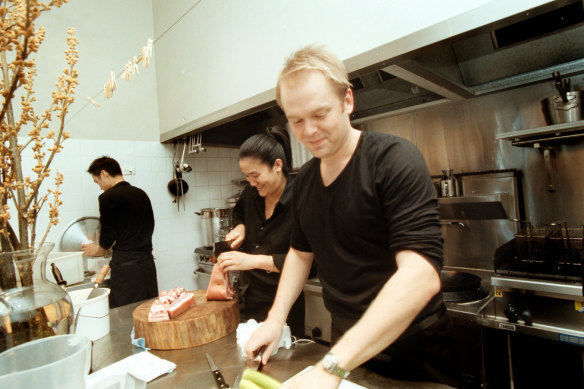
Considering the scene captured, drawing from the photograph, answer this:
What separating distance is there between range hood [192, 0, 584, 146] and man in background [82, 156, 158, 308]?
1.19 meters

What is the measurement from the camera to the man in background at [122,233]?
250 centimetres

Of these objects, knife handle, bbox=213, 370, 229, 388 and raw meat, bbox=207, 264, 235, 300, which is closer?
knife handle, bbox=213, 370, 229, 388

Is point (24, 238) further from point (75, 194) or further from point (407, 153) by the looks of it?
point (75, 194)

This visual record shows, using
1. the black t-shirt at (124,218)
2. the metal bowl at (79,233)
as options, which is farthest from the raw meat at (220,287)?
the metal bowl at (79,233)

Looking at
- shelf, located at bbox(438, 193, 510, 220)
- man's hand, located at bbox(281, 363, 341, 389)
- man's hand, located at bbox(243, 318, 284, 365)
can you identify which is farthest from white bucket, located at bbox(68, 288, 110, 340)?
shelf, located at bbox(438, 193, 510, 220)

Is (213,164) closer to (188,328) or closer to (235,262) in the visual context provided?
(235,262)

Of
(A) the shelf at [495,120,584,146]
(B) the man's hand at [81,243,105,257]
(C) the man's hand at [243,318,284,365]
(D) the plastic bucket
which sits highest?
(A) the shelf at [495,120,584,146]

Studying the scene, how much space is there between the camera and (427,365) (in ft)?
3.11

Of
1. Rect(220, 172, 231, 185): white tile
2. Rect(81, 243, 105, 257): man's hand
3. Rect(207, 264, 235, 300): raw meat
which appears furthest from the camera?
Rect(220, 172, 231, 185): white tile

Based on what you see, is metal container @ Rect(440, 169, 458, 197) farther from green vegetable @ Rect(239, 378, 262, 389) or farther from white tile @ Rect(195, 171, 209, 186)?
white tile @ Rect(195, 171, 209, 186)

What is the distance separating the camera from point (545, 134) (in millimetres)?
1775

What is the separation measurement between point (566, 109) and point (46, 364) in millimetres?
2211

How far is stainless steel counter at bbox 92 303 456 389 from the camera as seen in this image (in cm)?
83

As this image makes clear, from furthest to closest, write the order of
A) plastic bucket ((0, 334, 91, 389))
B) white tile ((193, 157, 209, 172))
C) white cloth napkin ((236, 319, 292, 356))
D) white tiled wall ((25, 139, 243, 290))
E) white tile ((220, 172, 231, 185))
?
white tile ((220, 172, 231, 185)), white tile ((193, 157, 209, 172)), white tiled wall ((25, 139, 243, 290)), white cloth napkin ((236, 319, 292, 356)), plastic bucket ((0, 334, 91, 389))
